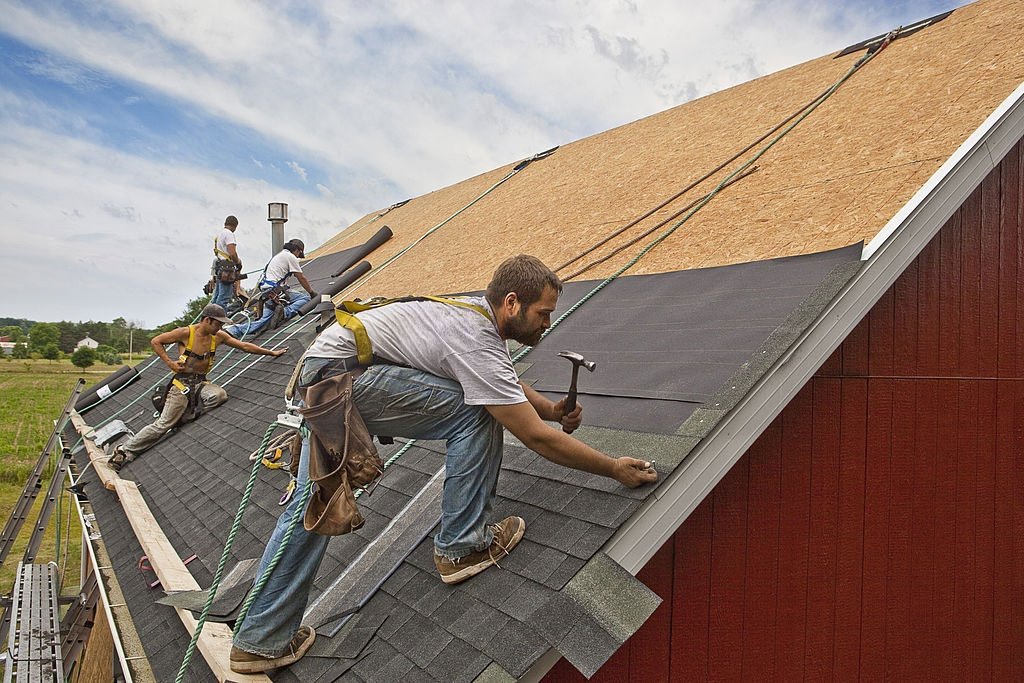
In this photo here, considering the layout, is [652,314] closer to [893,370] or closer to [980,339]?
[893,370]

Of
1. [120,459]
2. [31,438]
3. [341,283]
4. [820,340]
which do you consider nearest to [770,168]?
[820,340]

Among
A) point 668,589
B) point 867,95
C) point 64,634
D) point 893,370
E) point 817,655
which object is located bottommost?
point 64,634

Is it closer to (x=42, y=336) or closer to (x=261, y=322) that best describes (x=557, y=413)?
(x=261, y=322)

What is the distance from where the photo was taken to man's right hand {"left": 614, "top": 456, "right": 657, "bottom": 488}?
2.60 metres

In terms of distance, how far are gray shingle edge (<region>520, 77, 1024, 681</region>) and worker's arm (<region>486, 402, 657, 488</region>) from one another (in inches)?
4.2

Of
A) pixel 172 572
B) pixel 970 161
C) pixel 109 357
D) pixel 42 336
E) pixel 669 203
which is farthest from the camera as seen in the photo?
pixel 42 336

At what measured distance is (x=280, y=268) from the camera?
9.81 m

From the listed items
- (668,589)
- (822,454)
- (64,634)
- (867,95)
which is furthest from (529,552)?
(64,634)

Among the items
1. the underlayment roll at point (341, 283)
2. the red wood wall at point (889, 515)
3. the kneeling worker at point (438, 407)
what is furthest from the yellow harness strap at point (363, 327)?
the underlayment roll at point (341, 283)

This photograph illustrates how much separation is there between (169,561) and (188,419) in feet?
11.1

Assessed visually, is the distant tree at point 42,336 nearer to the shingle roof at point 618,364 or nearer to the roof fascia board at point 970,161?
the shingle roof at point 618,364

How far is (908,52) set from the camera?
19.9ft

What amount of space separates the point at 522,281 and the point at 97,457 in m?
6.34

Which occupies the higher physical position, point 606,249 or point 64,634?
point 606,249
